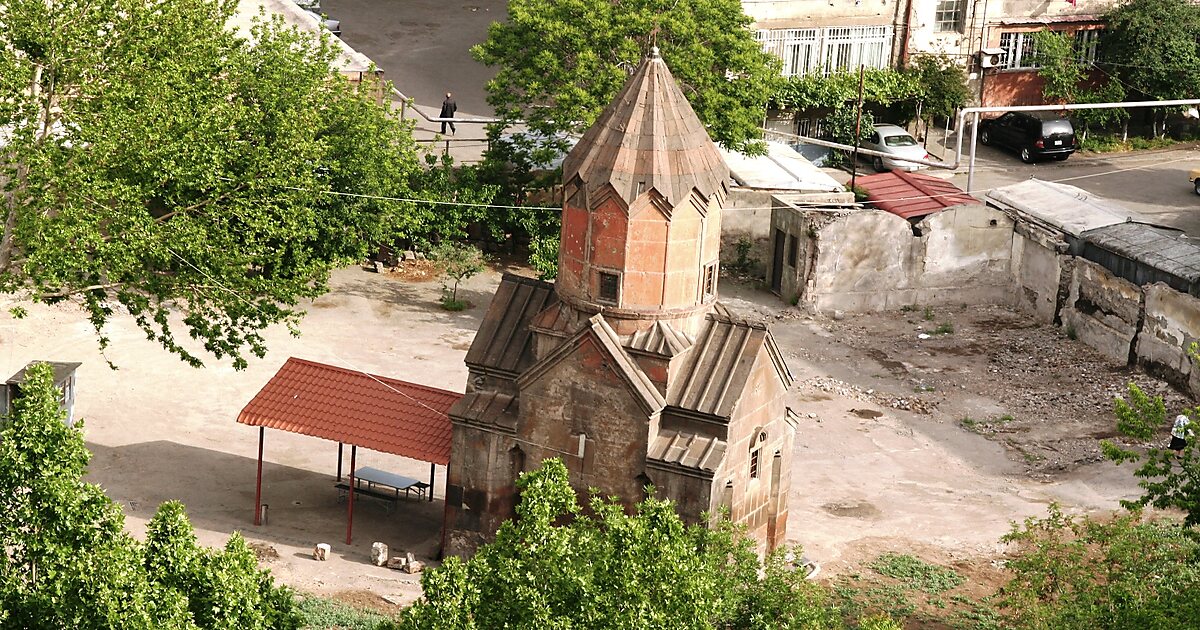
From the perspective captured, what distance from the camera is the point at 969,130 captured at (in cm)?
6462

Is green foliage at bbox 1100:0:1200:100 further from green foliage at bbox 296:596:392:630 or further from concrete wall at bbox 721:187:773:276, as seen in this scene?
green foliage at bbox 296:596:392:630

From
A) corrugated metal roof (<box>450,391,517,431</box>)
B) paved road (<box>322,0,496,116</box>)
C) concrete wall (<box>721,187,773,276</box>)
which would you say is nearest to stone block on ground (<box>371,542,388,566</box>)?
corrugated metal roof (<box>450,391,517,431</box>)

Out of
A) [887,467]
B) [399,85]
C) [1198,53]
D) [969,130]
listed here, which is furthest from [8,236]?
[1198,53]

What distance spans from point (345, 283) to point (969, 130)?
79.0ft

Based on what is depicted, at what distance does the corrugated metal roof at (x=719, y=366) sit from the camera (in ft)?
112

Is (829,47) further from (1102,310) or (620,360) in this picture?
(620,360)

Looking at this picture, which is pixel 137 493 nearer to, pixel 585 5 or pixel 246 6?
pixel 585 5

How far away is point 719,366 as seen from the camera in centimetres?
3444

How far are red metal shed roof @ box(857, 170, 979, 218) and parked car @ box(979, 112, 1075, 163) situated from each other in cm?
725

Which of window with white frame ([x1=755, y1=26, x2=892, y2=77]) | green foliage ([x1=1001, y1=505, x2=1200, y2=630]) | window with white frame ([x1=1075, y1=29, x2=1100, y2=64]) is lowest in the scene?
green foliage ([x1=1001, y1=505, x2=1200, y2=630])

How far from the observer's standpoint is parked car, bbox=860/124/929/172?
192 feet

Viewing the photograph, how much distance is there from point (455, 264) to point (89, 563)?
2713 cm

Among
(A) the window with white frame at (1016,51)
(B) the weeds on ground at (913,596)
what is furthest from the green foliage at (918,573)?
(A) the window with white frame at (1016,51)

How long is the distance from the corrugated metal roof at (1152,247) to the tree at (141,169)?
20897 millimetres
